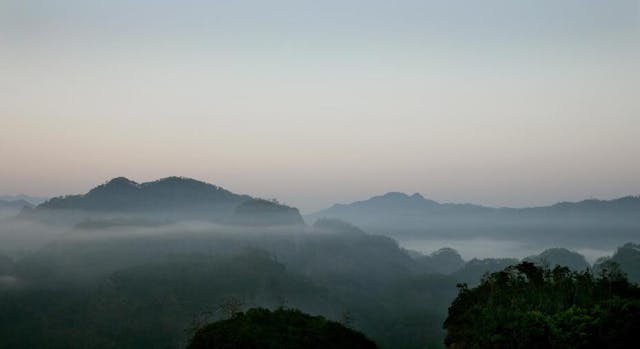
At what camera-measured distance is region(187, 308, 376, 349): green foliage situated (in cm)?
3469

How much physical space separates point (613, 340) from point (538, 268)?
42.0ft

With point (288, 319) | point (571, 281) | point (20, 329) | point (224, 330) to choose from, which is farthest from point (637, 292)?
point (20, 329)

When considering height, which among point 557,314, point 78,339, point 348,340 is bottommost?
point 78,339

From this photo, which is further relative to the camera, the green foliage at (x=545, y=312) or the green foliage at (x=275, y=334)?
the green foliage at (x=275, y=334)

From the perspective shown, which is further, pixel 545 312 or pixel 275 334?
pixel 275 334

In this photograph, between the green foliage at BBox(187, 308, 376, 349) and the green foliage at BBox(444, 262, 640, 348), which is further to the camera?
the green foliage at BBox(187, 308, 376, 349)

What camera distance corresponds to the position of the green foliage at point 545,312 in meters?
29.1

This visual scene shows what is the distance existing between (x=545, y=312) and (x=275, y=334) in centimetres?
1663

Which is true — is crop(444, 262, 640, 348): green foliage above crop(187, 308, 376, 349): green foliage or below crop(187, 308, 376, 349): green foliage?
above

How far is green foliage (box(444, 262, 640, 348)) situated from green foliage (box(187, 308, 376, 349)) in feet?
24.7

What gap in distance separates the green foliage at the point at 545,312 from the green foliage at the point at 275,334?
7.53m

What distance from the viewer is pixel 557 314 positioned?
30531 millimetres

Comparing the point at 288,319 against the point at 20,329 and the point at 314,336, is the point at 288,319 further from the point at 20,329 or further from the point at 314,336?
the point at 20,329

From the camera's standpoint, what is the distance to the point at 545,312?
32344 millimetres
